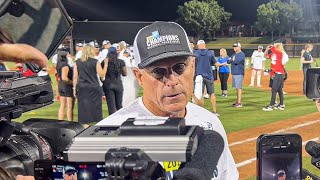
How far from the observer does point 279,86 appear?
12594mm

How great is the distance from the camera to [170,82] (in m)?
1.88

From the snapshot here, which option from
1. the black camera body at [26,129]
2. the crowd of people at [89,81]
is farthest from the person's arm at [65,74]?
the black camera body at [26,129]

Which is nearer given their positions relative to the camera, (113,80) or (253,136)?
(253,136)

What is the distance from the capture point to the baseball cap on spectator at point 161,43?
71.7 inches

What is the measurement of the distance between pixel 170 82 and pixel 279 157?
1287mm

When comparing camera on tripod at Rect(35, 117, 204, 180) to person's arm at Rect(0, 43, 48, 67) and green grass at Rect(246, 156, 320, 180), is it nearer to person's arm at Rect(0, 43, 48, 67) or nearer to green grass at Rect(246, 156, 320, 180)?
person's arm at Rect(0, 43, 48, 67)

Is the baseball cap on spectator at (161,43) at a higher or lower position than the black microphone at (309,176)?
higher

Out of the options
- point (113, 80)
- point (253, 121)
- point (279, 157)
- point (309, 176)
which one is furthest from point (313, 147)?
point (253, 121)

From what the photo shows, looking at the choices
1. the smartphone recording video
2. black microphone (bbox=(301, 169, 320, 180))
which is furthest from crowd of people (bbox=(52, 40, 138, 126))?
the smartphone recording video

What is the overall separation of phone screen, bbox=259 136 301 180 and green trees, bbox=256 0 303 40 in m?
64.8

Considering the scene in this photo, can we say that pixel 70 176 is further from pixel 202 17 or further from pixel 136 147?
pixel 202 17

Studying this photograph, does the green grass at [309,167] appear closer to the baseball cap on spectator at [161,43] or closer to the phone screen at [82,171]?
the baseball cap on spectator at [161,43]

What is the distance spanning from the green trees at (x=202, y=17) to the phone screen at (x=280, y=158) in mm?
63380

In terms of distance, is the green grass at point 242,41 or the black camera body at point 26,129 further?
the green grass at point 242,41
